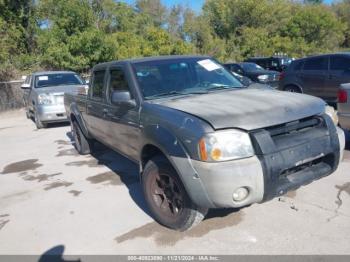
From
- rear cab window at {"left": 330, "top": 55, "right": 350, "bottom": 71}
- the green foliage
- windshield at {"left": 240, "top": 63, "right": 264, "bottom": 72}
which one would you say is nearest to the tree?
the green foliage

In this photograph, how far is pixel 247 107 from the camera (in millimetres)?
3475

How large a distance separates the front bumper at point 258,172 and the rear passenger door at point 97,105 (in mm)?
2409

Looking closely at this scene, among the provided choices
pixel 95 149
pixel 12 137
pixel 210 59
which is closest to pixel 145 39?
pixel 12 137

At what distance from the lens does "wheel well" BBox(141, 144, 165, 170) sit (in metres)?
3.93

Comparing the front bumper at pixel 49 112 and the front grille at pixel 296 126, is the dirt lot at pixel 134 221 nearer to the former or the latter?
the front grille at pixel 296 126

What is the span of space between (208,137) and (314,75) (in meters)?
8.72

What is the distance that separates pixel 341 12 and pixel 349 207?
5994 cm

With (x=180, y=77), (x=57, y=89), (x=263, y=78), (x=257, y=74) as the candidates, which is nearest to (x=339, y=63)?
(x=263, y=78)

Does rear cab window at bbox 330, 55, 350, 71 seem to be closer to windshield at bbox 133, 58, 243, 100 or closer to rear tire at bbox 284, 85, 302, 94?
rear tire at bbox 284, 85, 302, 94

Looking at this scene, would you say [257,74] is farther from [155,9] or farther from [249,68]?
[155,9]

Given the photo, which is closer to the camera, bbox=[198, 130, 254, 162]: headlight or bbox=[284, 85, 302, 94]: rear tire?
bbox=[198, 130, 254, 162]: headlight

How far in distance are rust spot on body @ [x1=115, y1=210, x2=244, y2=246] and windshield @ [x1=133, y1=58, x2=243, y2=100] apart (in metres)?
1.49

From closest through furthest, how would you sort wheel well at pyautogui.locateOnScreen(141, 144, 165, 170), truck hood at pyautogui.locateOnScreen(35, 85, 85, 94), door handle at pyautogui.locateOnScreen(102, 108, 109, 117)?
wheel well at pyautogui.locateOnScreen(141, 144, 165, 170) < door handle at pyautogui.locateOnScreen(102, 108, 109, 117) < truck hood at pyautogui.locateOnScreen(35, 85, 85, 94)

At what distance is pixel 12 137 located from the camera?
1023cm
